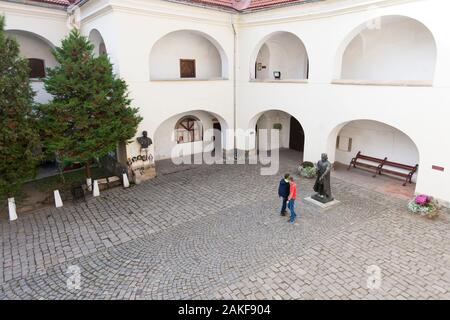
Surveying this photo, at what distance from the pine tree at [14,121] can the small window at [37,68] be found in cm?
602

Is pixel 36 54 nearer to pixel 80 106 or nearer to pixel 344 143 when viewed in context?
pixel 80 106

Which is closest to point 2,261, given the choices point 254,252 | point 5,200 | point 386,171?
point 5,200

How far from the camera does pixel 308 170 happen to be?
14016 millimetres

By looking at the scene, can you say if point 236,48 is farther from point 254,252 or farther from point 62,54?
point 254,252

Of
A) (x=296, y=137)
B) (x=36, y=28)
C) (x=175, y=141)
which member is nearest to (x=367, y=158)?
(x=296, y=137)

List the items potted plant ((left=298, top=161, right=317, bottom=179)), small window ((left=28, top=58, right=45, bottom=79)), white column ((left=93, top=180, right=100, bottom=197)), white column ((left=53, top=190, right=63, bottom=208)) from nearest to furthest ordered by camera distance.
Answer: white column ((left=53, top=190, right=63, bottom=208)) < white column ((left=93, top=180, right=100, bottom=197)) < potted plant ((left=298, top=161, right=317, bottom=179)) < small window ((left=28, top=58, right=45, bottom=79))

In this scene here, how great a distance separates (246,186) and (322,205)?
3.51 meters

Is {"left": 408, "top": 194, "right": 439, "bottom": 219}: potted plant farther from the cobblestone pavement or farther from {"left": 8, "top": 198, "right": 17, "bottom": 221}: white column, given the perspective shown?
{"left": 8, "top": 198, "right": 17, "bottom": 221}: white column

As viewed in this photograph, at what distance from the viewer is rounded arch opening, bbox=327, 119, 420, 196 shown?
43.9ft

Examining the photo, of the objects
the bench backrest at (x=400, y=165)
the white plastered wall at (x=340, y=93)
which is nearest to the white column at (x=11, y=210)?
the white plastered wall at (x=340, y=93)

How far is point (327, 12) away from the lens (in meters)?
12.6

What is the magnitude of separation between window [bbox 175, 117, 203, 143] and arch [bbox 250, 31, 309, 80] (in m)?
4.41

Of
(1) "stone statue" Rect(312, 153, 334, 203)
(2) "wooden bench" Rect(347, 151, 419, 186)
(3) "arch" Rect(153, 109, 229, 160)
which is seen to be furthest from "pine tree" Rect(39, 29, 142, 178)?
(2) "wooden bench" Rect(347, 151, 419, 186)

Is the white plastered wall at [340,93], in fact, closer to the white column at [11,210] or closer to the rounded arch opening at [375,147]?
the rounded arch opening at [375,147]
